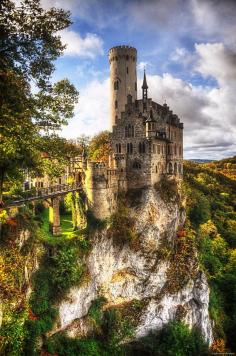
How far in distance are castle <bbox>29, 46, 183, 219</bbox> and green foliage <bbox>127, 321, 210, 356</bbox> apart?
1603 cm

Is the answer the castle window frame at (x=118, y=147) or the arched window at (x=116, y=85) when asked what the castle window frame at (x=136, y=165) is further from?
the arched window at (x=116, y=85)

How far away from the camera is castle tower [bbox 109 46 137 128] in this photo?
47.4 meters

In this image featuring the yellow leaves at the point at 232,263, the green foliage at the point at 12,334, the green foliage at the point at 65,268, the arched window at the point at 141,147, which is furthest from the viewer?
the yellow leaves at the point at 232,263

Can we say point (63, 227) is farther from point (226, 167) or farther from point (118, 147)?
point (226, 167)

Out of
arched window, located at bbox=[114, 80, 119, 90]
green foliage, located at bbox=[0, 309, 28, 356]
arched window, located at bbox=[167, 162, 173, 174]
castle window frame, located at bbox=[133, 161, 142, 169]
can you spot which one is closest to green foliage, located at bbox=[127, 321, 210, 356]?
green foliage, located at bbox=[0, 309, 28, 356]

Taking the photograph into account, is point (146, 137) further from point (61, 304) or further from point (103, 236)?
point (61, 304)

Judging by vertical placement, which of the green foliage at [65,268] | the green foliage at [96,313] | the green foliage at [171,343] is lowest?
the green foliage at [171,343]

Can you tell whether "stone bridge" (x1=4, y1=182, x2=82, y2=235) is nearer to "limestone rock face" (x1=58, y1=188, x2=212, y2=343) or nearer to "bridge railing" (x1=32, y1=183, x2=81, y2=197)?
"bridge railing" (x1=32, y1=183, x2=81, y2=197)

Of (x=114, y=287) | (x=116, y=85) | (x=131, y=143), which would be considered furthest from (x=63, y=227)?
(x=116, y=85)

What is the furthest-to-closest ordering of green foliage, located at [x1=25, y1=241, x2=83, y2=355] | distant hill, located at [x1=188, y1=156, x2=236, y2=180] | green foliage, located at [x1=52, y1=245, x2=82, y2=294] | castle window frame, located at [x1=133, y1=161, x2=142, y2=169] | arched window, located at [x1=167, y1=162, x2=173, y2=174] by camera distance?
distant hill, located at [x1=188, y1=156, x2=236, y2=180], arched window, located at [x1=167, y1=162, x2=173, y2=174], castle window frame, located at [x1=133, y1=161, x2=142, y2=169], green foliage, located at [x1=52, y1=245, x2=82, y2=294], green foliage, located at [x1=25, y1=241, x2=83, y2=355]

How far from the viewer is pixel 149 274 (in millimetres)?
38438

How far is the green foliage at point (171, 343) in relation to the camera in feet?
119

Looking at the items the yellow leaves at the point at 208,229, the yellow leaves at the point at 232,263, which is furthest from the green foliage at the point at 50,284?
the yellow leaves at the point at 208,229

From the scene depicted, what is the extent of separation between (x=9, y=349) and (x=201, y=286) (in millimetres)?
28354
